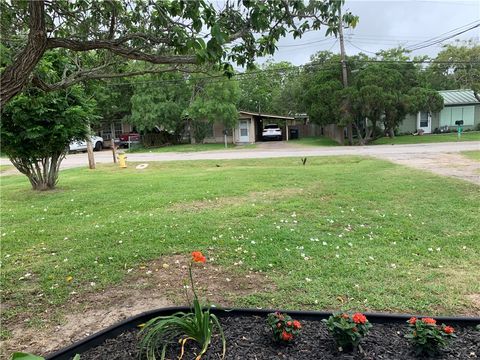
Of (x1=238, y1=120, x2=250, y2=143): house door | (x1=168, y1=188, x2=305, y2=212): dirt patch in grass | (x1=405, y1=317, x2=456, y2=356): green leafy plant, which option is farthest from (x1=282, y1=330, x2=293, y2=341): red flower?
(x1=238, y1=120, x2=250, y2=143): house door

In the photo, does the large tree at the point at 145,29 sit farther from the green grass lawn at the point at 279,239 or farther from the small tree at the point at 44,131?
the small tree at the point at 44,131

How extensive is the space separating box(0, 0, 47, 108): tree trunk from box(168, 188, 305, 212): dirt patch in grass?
4.63 m

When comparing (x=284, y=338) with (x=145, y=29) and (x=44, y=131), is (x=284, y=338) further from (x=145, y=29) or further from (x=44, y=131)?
(x=44, y=131)

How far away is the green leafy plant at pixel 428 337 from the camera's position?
2.26 m

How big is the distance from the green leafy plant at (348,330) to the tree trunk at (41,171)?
944cm

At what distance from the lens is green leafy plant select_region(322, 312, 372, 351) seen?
2.31 meters

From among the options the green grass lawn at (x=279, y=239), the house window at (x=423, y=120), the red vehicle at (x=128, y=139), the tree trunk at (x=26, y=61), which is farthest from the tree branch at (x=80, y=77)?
the house window at (x=423, y=120)

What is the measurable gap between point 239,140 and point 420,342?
3045 centimetres

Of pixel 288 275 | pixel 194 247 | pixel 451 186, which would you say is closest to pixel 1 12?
pixel 194 247

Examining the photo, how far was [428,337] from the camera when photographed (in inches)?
89.0

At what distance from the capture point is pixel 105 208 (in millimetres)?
7477

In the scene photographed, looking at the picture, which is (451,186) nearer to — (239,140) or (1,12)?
(1,12)

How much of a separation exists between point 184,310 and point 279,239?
2400 mm

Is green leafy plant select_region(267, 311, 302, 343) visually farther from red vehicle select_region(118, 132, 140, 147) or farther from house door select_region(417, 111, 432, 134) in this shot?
house door select_region(417, 111, 432, 134)
